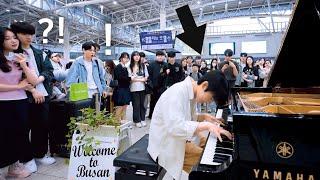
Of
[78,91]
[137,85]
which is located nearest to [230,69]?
[137,85]

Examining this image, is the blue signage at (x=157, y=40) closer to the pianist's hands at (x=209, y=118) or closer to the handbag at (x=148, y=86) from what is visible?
the handbag at (x=148, y=86)

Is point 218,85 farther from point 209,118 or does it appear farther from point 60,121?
point 60,121

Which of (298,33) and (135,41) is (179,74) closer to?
(298,33)

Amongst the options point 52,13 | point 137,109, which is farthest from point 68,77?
point 52,13

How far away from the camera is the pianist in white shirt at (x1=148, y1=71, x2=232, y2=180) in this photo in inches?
68.7

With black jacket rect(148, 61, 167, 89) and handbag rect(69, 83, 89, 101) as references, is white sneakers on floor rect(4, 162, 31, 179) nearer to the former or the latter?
handbag rect(69, 83, 89, 101)

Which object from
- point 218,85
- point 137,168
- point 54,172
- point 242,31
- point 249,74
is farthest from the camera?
point 242,31

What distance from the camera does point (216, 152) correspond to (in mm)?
1494

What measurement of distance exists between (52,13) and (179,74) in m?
10.7

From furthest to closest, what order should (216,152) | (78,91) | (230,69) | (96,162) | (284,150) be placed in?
(230,69) < (78,91) < (96,162) < (216,152) < (284,150)

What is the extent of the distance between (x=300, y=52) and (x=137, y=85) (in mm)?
3629

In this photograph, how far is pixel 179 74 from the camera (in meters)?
5.80

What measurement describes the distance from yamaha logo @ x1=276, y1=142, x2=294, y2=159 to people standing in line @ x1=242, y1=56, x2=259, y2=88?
6010mm

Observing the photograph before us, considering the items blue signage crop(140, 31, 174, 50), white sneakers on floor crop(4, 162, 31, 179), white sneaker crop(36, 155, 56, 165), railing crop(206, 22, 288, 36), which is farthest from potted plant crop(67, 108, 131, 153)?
railing crop(206, 22, 288, 36)
